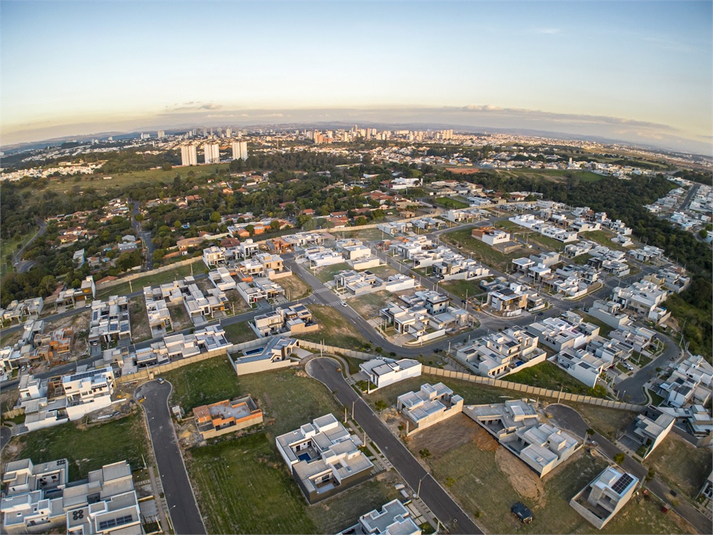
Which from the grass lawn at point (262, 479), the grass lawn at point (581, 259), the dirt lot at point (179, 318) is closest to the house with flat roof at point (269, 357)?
the grass lawn at point (262, 479)

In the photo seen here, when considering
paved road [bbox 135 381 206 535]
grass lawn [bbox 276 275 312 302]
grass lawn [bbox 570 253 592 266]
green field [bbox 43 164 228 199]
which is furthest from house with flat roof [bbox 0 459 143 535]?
green field [bbox 43 164 228 199]

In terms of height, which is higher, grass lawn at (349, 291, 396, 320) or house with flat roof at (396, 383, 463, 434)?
grass lawn at (349, 291, 396, 320)

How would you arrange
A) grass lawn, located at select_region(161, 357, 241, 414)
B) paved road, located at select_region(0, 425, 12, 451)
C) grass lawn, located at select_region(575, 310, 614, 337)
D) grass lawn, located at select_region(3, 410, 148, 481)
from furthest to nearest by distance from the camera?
grass lawn, located at select_region(575, 310, 614, 337) < grass lawn, located at select_region(161, 357, 241, 414) < paved road, located at select_region(0, 425, 12, 451) < grass lawn, located at select_region(3, 410, 148, 481)

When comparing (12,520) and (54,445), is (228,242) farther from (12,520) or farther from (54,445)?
(12,520)

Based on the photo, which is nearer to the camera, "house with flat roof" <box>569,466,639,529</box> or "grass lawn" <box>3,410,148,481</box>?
"house with flat roof" <box>569,466,639,529</box>

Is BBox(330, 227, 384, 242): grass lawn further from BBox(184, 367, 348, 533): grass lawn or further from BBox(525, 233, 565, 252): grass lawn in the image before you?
BBox(184, 367, 348, 533): grass lawn

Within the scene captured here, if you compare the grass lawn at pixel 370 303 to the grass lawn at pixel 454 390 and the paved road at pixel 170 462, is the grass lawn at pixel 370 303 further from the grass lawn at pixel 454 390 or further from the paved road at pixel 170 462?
the paved road at pixel 170 462
